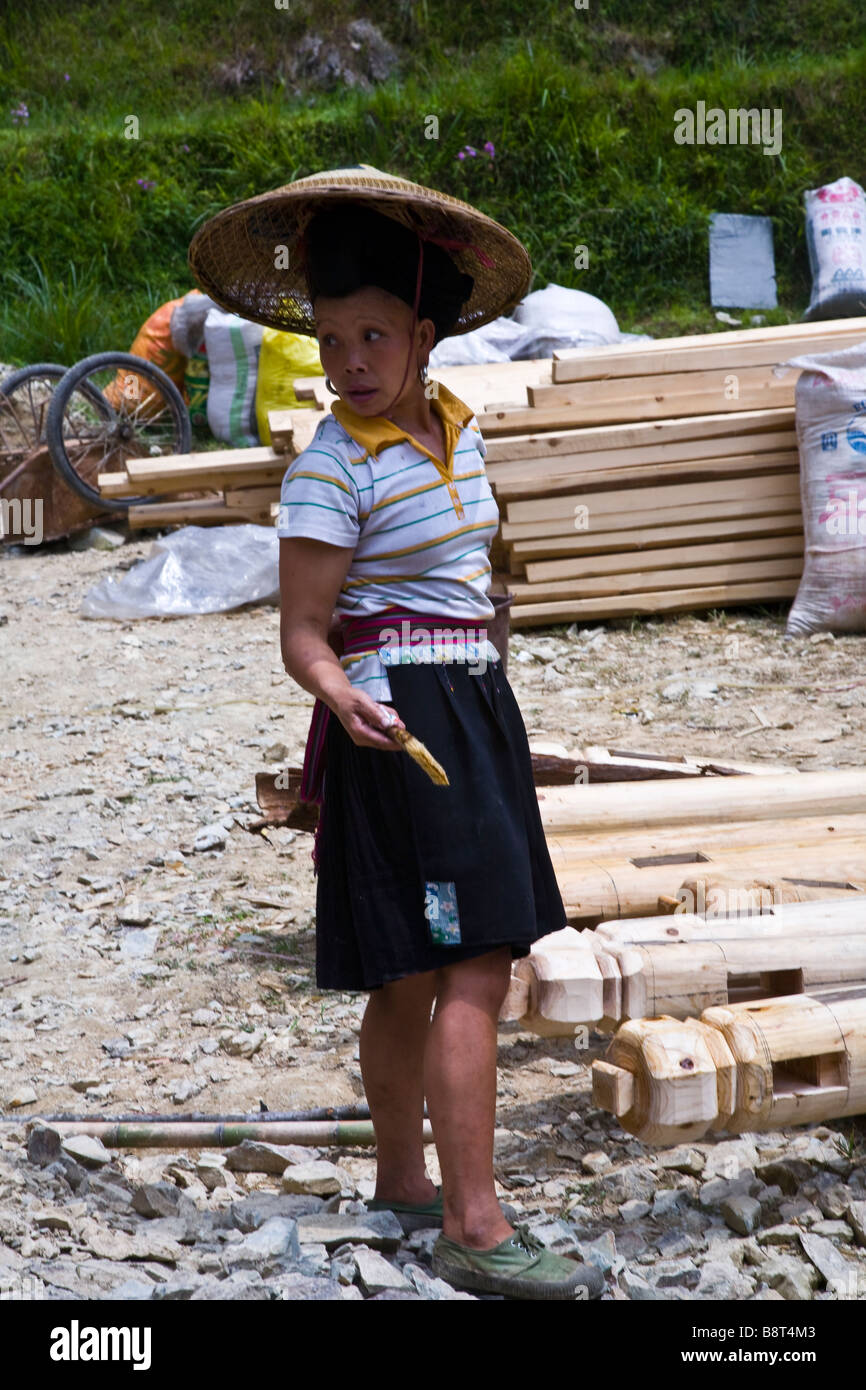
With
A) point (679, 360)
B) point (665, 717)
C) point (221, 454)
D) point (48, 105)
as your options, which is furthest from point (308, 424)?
point (48, 105)

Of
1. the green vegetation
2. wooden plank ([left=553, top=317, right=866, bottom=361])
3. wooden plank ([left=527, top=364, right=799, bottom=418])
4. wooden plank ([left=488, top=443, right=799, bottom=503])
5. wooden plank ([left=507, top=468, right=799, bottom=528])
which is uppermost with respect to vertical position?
the green vegetation

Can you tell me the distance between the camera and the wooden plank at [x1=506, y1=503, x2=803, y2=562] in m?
6.39

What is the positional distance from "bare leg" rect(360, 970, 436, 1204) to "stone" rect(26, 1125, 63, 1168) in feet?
2.04

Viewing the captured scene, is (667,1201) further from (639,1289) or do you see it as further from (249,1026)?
(249,1026)

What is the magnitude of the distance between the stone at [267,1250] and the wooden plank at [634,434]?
4.46 m

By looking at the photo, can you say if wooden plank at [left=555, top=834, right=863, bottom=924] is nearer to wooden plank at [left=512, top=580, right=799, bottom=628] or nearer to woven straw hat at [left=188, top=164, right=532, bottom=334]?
woven straw hat at [left=188, top=164, right=532, bottom=334]

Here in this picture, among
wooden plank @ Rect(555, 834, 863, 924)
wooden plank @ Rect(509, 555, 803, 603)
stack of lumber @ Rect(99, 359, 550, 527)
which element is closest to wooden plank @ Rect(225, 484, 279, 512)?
stack of lumber @ Rect(99, 359, 550, 527)

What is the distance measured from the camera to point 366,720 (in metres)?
1.87

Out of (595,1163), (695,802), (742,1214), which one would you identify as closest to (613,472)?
(695,802)

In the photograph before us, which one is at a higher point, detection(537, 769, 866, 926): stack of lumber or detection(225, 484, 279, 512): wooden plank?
detection(225, 484, 279, 512): wooden plank

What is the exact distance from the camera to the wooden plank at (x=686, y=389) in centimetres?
633

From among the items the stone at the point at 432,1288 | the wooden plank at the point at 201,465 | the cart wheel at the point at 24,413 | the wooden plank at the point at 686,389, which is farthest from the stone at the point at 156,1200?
the cart wheel at the point at 24,413

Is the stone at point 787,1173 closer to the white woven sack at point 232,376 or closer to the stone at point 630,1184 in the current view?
the stone at point 630,1184
